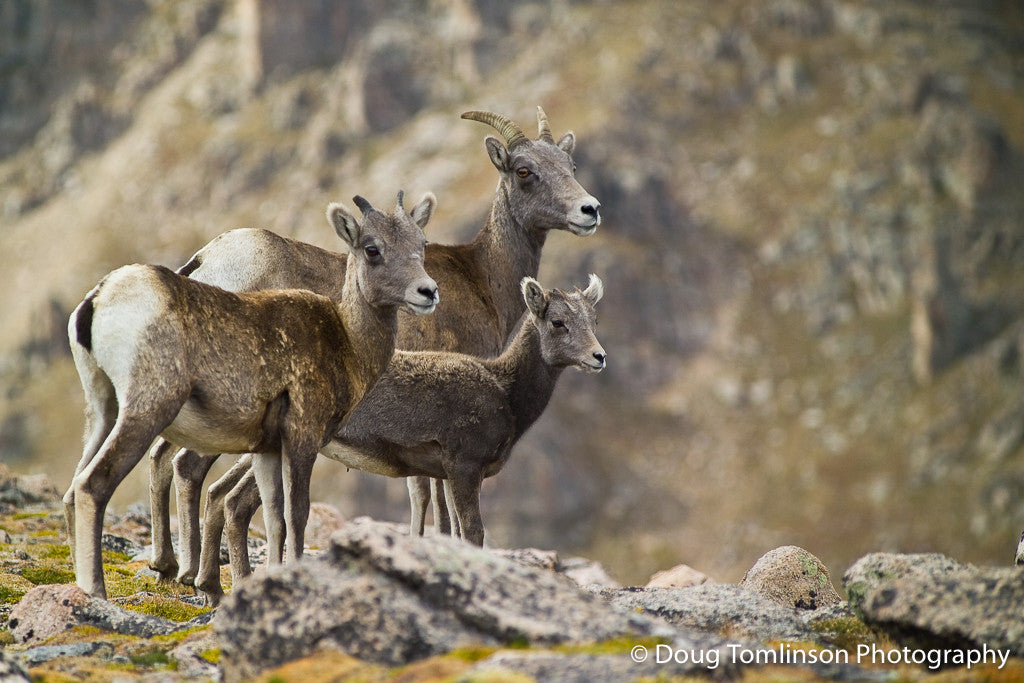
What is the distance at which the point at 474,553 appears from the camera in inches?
544

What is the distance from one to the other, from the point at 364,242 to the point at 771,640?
8239 mm

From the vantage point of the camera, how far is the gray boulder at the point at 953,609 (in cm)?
1366

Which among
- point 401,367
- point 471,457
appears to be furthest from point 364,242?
point 471,457

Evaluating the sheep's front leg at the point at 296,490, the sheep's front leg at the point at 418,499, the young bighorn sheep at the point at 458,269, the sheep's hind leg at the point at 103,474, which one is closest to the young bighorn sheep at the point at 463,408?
the young bighorn sheep at the point at 458,269

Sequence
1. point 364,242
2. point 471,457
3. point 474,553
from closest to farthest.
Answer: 1. point 474,553
2. point 364,242
3. point 471,457

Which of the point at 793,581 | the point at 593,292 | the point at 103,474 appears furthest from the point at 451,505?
the point at 103,474

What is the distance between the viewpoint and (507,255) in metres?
23.0

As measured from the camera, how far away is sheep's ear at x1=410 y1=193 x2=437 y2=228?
61.5ft

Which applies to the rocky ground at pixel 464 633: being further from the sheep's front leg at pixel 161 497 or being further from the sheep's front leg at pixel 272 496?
Answer: the sheep's front leg at pixel 161 497

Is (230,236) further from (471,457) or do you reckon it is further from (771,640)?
(771,640)

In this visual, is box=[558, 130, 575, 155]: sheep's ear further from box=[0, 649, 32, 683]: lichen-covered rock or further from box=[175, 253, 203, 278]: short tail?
box=[0, 649, 32, 683]: lichen-covered rock

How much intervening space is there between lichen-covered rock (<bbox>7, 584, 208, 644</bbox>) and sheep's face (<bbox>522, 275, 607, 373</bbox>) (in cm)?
784

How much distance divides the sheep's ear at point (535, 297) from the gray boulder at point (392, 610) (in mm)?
7571

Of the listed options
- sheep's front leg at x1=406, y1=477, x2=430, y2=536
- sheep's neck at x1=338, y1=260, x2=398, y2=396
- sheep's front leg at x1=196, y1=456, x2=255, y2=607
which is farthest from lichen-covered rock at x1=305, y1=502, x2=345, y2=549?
sheep's neck at x1=338, y1=260, x2=398, y2=396
